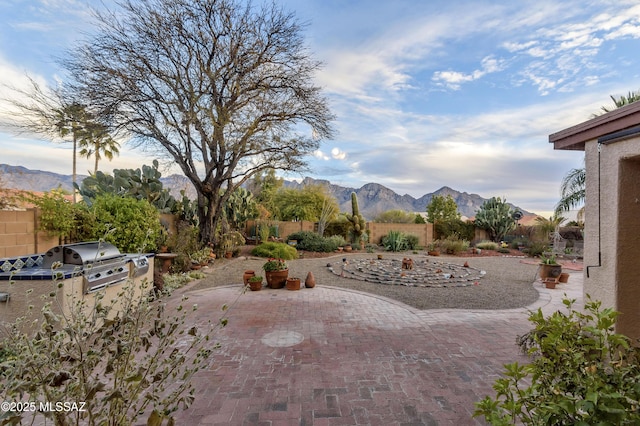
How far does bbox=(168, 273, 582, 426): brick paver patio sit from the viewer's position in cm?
271

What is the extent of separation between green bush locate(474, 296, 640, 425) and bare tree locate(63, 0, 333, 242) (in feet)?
35.2

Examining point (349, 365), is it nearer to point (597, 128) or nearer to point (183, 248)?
point (597, 128)

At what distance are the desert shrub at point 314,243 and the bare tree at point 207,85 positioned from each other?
4.43 meters

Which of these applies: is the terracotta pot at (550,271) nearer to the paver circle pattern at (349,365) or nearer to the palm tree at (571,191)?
the paver circle pattern at (349,365)

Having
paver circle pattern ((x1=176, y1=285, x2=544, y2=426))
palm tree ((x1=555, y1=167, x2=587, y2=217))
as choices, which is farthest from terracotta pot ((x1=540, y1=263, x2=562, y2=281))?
palm tree ((x1=555, y1=167, x2=587, y2=217))

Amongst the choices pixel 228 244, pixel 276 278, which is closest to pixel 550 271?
pixel 276 278

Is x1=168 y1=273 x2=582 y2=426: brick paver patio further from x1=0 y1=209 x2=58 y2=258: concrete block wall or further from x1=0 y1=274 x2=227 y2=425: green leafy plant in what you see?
x1=0 y1=209 x2=58 y2=258: concrete block wall

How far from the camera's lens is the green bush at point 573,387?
1.12m

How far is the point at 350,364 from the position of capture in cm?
360

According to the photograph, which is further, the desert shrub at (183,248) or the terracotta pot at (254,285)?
the desert shrub at (183,248)

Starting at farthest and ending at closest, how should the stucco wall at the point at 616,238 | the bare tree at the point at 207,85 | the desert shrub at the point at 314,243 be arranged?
the desert shrub at the point at 314,243, the bare tree at the point at 207,85, the stucco wall at the point at 616,238

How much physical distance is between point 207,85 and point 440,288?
10316 mm

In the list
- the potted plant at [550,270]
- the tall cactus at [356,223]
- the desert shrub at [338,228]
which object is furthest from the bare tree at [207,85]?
the potted plant at [550,270]

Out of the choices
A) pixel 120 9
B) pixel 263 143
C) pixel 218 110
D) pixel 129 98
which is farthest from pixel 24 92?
pixel 263 143
